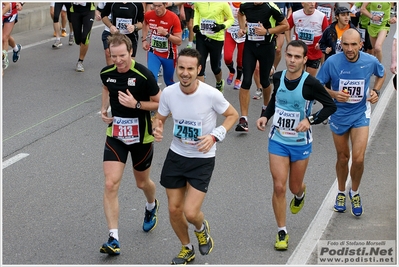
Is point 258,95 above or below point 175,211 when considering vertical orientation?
below

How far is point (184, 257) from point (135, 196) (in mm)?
1821

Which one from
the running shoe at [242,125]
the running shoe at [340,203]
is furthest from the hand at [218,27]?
the running shoe at [340,203]

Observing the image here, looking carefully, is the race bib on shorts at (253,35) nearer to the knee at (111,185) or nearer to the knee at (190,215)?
the knee at (111,185)

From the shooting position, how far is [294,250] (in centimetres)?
692

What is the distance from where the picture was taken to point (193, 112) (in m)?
6.42

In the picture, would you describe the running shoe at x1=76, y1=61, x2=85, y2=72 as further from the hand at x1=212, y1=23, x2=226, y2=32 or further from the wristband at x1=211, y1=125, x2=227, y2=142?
the wristband at x1=211, y1=125, x2=227, y2=142

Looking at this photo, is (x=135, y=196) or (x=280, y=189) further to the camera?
(x=135, y=196)

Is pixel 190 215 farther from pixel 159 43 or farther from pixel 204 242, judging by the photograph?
pixel 159 43

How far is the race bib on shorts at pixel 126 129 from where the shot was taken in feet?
22.9

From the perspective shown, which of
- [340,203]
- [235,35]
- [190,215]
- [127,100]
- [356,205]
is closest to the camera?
[190,215]

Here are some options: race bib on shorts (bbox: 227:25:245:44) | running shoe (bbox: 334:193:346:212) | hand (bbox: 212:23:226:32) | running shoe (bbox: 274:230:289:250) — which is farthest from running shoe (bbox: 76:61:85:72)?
running shoe (bbox: 274:230:289:250)

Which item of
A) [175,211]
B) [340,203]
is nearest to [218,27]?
[340,203]

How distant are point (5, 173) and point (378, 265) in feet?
14.2

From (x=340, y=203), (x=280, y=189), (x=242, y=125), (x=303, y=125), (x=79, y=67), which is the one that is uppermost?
(x=303, y=125)
